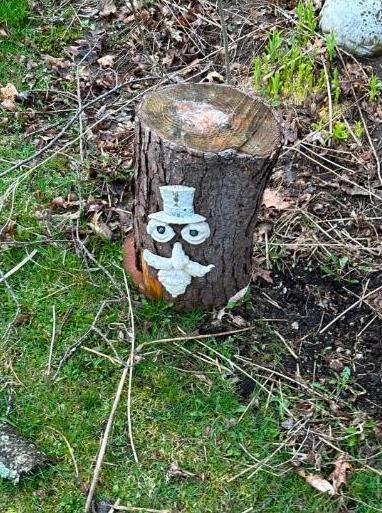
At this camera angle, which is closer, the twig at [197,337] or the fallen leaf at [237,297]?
the twig at [197,337]

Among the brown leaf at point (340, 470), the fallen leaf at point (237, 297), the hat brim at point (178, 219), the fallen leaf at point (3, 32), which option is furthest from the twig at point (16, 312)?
the fallen leaf at point (3, 32)

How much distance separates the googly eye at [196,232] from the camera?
291 cm

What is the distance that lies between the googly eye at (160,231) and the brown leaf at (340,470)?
1124 mm

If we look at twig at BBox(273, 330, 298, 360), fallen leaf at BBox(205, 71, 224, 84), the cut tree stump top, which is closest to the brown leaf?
twig at BBox(273, 330, 298, 360)

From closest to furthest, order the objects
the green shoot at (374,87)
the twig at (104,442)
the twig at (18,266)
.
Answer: the twig at (104,442)
the twig at (18,266)
the green shoot at (374,87)

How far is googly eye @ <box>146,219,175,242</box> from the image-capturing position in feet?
9.70

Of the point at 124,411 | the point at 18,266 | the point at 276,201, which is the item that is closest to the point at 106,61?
the point at 276,201

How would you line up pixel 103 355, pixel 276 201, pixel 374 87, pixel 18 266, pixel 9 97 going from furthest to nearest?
1. pixel 9 97
2. pixel 374 87
3. pixel 276 201
4. pixel 18 266
5. pixel 103 355

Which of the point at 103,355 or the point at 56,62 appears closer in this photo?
the point at 103,355

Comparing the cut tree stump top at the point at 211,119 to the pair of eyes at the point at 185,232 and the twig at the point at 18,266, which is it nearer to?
the pair of eyes at the point at 185,232

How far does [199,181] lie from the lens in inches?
108

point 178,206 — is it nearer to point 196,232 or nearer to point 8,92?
point 196,232

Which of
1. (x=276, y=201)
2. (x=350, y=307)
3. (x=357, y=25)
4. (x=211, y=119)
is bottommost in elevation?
(x=350, y=307)

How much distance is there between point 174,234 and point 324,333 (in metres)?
0.86
